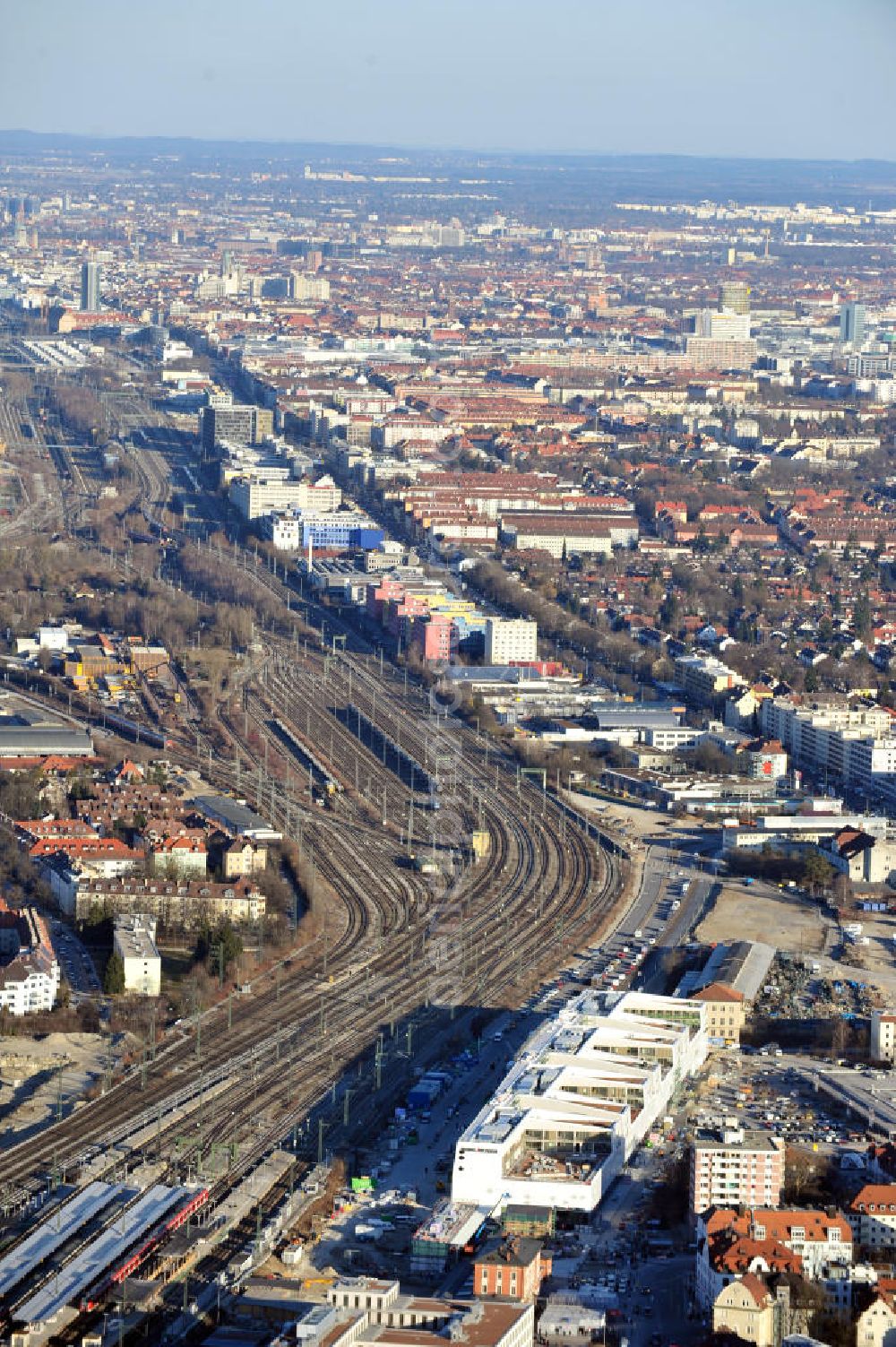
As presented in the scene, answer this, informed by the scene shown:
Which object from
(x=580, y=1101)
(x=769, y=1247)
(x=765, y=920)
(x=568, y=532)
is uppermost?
(x=769, y=1247)

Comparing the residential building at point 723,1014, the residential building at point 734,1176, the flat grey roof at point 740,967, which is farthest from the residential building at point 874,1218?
the flat grey roof at point 740,967

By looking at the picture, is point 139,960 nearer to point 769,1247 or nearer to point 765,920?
point 765,920

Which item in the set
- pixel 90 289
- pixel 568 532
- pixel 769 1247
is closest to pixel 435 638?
pixel 568 532

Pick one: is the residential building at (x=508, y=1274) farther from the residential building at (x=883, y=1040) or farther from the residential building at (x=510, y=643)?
the residential building at (x=510, y=643)

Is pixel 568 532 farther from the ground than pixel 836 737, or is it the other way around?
pixel 836 737

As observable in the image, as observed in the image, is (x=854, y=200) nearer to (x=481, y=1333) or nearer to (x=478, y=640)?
(x=478, y=640)

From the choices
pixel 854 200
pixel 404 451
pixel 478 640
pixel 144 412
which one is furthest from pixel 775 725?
pixel 854 200
